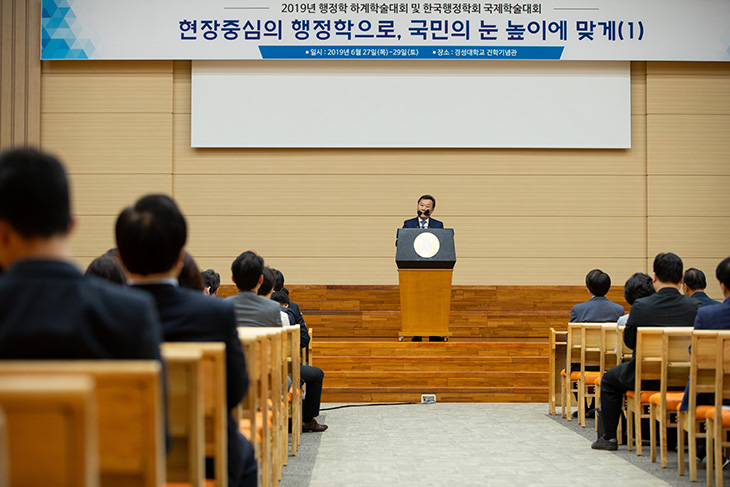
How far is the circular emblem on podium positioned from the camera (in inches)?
244

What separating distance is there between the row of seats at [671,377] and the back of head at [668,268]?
0.36 meters

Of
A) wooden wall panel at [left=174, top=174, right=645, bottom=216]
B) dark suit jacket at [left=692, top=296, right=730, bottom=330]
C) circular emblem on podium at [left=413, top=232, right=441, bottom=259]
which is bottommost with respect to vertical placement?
dark suit jacket at [left=692, top=296, right=730, bottom=330]

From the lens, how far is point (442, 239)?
6.20 metres

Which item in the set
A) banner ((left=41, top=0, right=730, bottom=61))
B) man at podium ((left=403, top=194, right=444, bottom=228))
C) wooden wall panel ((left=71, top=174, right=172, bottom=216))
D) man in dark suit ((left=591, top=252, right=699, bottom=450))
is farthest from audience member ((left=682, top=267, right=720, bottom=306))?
wooden wall panel ((left=71, top=174, right=172, bottom=216))

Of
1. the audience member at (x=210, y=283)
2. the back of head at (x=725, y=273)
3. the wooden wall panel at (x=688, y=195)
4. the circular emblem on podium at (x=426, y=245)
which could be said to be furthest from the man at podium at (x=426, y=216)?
the back of head at (x=725, y=273)

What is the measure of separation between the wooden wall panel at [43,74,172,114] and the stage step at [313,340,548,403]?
3.76 metres

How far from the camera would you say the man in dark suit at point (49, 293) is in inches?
48.4

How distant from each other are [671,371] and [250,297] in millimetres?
2145

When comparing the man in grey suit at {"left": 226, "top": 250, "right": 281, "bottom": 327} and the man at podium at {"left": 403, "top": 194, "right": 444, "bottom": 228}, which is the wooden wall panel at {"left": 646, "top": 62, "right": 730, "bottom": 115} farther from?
the man in grey suit at {"left": 226, "top": 250, "right": 281, "bottom": 327}

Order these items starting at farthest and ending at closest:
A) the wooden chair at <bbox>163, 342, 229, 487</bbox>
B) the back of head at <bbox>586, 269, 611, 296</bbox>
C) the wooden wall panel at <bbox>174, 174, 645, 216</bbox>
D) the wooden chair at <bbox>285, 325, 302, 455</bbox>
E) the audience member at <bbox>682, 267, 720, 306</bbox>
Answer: the wooden wall panel at <bbox>174, 174, 645, 216</bbox>, the back of head at <bbox>586, 269, 611, 296</bbox>, the audience member at <bbox>682, 267, 720, 306</bbox>, the wooden chair at <bbox>285, 325, 302, 455</bbox>, the wooden chair at <bbox>163, 342, 229, 487</bbox>

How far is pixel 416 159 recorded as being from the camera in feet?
27.6

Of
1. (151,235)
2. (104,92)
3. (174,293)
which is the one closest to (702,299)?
(174,293)

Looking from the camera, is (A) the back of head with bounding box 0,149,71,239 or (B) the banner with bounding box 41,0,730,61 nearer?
(A) the back of head with bounding box 0,149,71,239

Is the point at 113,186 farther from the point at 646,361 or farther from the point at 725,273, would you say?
the point at 725,273
